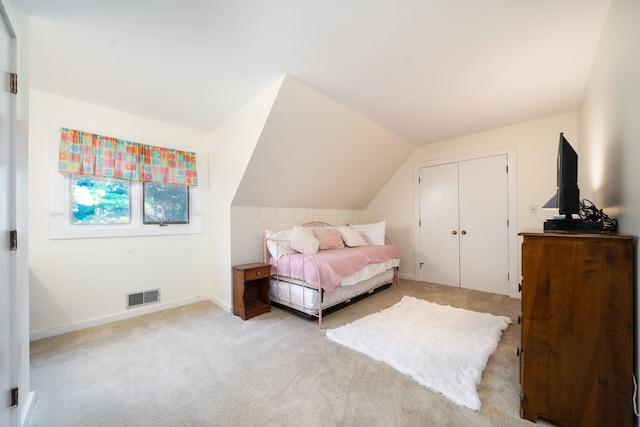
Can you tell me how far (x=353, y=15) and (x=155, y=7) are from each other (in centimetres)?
117

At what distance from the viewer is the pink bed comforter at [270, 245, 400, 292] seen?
249cm

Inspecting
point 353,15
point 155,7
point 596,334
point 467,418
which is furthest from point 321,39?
point 467,418

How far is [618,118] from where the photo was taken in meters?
1.43

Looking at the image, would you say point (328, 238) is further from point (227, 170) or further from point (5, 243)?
point (5, 243)

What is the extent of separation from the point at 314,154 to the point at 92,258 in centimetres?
264

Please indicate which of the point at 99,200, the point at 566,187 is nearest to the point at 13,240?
the point at 99,200

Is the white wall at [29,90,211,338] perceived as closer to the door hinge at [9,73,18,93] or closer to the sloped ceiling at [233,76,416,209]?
the sloped ceiling at [233,76,416,209]

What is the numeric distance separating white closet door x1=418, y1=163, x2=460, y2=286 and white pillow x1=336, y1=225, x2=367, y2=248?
1156mm

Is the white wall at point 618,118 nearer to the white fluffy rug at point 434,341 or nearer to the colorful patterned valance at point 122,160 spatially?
the white fluffy rug at point 434,341

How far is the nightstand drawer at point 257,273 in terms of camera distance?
106 inches

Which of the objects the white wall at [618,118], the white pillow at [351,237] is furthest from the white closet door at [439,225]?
the white wall at [618,118]

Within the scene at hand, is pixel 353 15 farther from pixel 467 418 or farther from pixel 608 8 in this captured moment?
pixel 467 418

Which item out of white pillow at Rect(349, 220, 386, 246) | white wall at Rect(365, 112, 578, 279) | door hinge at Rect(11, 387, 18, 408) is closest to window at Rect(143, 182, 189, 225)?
door hinge at Rect(11, 387, 18, 408)

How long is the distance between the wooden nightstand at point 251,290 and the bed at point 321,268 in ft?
0.38
